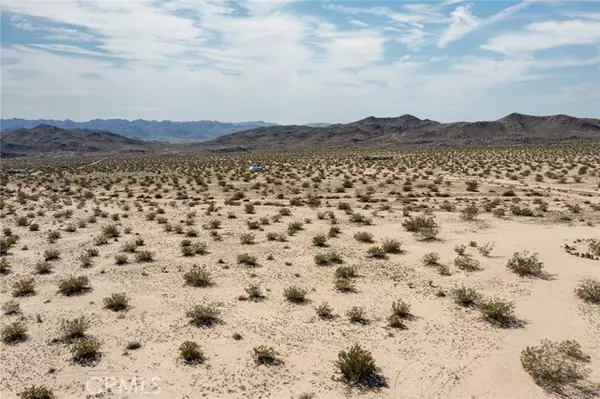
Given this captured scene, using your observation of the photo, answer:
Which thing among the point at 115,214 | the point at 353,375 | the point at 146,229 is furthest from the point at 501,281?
the point at 115,214

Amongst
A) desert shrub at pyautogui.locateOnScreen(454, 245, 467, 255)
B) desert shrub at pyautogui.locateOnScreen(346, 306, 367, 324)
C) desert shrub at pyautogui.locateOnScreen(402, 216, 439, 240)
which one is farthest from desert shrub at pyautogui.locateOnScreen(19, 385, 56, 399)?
desert shrub at pyautogui.locateOnScreen(402, 216, 439, 240)

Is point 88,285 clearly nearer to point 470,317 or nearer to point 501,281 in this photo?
point 470,317

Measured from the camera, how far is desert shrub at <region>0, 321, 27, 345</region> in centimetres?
1187

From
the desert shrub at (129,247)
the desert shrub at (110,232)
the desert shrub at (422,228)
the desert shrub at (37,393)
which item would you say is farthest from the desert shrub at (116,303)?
the desert shrub at (422,228)

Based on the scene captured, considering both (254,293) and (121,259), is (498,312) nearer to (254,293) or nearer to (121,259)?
(254,293)

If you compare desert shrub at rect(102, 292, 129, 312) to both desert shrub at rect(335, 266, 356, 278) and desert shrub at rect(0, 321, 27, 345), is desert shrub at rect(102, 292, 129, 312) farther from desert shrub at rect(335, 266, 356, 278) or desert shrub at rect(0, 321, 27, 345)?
desert shrub at rect(335, 266, 356, 278)

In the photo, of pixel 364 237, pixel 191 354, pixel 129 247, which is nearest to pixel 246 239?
pixel 129 247

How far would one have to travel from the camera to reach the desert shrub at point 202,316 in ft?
41.7

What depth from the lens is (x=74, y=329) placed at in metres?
12.1

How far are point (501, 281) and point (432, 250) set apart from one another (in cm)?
391

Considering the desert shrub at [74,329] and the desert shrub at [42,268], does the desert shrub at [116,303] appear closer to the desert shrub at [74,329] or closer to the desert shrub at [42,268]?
the desert shrub at [74,329]

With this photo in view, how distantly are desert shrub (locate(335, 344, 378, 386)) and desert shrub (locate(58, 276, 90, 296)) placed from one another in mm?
9382

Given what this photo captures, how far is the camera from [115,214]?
28031 mm

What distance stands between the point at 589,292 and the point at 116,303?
13.5 metres
